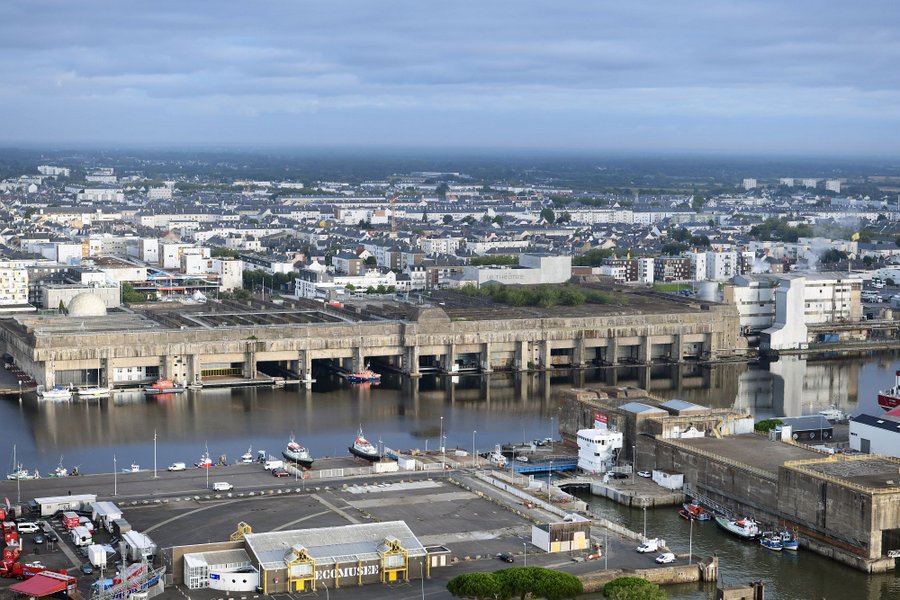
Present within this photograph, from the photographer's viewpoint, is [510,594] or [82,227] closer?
[510,594]

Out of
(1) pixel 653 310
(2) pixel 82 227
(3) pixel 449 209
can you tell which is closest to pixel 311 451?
(1) pixel 653 310

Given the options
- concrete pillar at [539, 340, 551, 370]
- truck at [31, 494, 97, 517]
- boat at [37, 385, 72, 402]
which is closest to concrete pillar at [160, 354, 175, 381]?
boat at [37, 385, 72, 402]

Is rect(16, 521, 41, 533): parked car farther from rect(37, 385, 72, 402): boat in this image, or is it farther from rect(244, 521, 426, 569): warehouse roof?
rect(37, 385, 72, 402): boat

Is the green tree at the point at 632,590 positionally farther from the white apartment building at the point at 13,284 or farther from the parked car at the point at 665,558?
the white apartment building at the point at 13,284

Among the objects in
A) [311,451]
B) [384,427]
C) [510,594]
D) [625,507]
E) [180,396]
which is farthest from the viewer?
[180,396]

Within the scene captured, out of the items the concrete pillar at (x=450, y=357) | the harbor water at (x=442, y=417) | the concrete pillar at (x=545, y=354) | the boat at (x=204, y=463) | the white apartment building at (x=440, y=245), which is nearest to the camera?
the harbor water at (x=442, y=417)

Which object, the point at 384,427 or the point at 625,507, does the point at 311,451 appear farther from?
the point at 625,507

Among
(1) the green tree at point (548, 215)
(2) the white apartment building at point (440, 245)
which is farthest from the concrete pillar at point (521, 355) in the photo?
(1) the green tree at point (548, 215)
